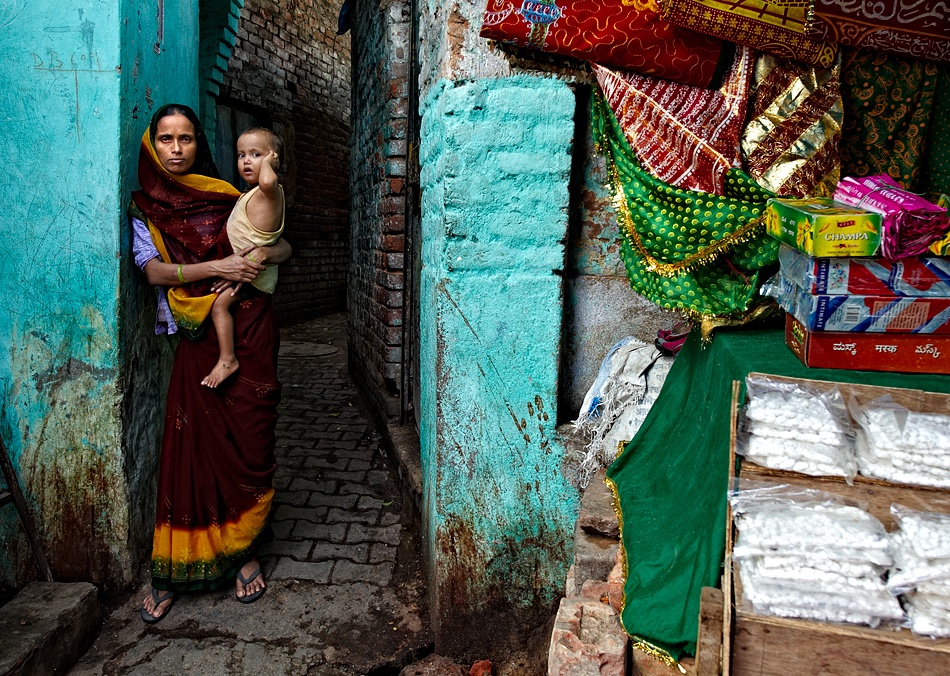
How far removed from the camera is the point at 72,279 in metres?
2.66

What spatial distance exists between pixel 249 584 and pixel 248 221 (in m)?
1.60

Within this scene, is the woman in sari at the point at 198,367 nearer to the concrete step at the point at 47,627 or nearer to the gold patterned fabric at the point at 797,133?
the concrete step at the point at 47,627

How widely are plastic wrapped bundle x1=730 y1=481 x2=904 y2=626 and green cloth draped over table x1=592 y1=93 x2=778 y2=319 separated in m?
0.85

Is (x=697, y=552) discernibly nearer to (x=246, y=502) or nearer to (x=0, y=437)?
(x=246, y=502)

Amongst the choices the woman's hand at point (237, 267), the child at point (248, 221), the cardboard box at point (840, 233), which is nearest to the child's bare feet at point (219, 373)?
the child at point (248, 221)

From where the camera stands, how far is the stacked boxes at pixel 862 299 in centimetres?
146

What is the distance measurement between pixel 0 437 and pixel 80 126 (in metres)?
1.31

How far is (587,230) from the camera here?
2582 mm

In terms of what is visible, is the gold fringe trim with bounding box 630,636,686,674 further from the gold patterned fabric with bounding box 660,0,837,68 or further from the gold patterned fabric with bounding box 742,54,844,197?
the gold patterned fabric with bounding box 660,0,837,68

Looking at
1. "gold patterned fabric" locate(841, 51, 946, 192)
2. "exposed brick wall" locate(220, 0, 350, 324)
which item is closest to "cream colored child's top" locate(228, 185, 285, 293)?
"gold patterned fabric" locate(841, 51, 946, 192)

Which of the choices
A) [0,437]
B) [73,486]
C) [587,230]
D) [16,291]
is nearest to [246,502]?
[73,486]

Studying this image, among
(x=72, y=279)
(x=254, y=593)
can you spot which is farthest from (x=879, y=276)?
(x=72, y=279)

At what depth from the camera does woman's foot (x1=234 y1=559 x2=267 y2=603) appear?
9.35ft

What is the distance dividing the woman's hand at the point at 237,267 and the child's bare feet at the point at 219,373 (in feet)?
1.14
